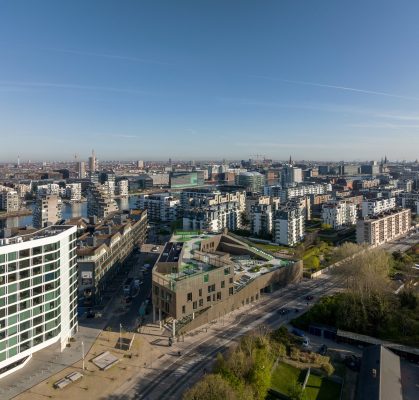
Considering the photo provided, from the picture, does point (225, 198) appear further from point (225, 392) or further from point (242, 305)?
point (225, 392)

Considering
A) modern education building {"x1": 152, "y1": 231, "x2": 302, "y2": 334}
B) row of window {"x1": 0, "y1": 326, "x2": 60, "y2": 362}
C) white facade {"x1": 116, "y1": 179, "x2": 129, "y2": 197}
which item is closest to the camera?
row of window {"x1": 0, "y1": 326, "x2": 60, "y2": 362}

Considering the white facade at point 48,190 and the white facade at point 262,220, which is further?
the white facade at point 48,190

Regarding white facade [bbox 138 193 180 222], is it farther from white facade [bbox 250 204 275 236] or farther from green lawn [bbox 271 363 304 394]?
green lawn [bbox 271 363 304 394]

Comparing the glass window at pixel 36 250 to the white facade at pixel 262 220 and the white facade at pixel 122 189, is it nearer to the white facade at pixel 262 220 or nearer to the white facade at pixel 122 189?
the white facade at pixel 262 220

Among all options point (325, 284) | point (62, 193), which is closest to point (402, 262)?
point (325, 284)

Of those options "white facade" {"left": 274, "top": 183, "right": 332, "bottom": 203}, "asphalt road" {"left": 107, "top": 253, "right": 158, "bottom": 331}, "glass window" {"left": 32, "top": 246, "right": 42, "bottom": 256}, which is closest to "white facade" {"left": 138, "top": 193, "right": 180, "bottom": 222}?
"white facade" {"left": 274, "top": 183, "right": 332, "bottom": 203}

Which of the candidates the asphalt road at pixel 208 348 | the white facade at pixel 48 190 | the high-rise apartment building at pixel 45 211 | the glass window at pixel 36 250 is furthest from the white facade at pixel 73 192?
the glass window at pixel 36 250

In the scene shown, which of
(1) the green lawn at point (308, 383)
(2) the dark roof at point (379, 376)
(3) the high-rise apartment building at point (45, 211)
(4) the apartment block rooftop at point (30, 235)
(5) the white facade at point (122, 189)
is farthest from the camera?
(5) the white facade at point (122, 189)
